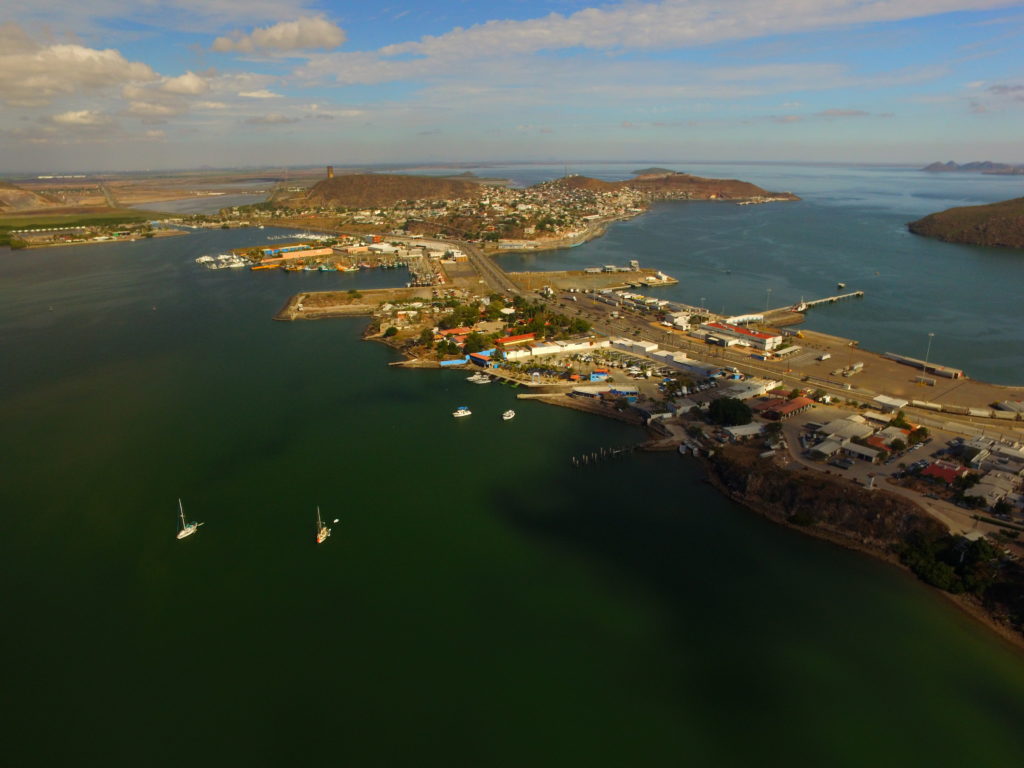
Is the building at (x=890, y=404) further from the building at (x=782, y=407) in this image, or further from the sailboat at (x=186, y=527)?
the sailboat at (x=186, y=527)

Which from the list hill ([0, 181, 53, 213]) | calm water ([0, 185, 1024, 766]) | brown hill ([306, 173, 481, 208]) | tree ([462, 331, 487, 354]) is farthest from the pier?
hill ([0, 181, 53, 213])

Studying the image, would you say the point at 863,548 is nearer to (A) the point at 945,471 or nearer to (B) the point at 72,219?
(A) the point at 945,471

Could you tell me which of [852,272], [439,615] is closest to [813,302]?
[852,272]

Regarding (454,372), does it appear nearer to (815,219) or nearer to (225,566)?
(225,566)

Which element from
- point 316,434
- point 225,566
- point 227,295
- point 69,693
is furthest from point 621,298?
point 69,693

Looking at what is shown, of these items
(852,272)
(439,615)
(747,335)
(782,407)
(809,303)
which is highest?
(852,272)
